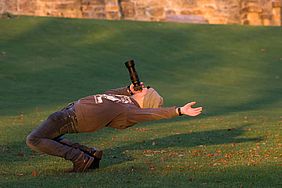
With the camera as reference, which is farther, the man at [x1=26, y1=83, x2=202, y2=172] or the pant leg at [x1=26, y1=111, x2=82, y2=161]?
the pant leg at [x1=26, y1=111, x2=82, y2=161]

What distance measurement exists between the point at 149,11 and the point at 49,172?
29.3 metres

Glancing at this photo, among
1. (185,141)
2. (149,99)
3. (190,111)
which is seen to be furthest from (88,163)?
(185,141)

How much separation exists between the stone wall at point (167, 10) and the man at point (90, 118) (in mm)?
25942

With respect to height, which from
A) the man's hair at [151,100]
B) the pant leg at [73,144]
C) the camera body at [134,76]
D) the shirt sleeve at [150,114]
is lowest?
the pant leg at [73,144]

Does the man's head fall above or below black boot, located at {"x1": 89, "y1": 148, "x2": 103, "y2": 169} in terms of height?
above

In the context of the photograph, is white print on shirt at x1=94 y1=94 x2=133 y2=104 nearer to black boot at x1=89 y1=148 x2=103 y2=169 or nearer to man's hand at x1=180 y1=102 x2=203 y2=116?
black boot at x1=89 y1=148 x2=103 y2=169

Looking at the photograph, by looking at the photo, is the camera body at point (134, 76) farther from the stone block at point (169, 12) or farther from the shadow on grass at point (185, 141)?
the stone block at point (169, 12)

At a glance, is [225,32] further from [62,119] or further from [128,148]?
[62,119]

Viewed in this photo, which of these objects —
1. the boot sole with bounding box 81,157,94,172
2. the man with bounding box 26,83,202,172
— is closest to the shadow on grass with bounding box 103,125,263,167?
the boot sole with bounding box 81,157,94,172

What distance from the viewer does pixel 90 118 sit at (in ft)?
Answer: 31.3

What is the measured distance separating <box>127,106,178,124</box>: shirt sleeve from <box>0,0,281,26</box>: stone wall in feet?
86.3

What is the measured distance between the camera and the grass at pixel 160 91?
32.4 ft

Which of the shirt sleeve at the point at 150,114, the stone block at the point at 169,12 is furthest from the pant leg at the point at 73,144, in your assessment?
the stone block at the point at 169,12

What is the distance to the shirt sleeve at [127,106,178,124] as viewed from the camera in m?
9.22
